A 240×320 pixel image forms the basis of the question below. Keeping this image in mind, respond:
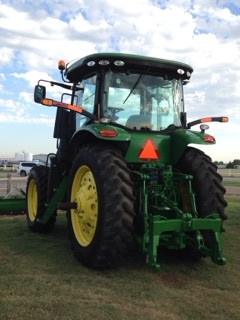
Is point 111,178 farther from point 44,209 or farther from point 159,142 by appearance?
point 44,209

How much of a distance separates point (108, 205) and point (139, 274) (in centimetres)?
90

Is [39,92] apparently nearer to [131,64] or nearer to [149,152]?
[131,64]

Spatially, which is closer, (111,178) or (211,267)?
(111,178)

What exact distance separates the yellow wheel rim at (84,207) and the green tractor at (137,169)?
13 mm

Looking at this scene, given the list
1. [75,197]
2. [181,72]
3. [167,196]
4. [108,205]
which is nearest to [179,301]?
[108,205]

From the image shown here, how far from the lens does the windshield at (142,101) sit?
5.57 m

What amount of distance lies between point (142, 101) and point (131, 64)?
559mm

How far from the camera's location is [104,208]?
465 centimetres

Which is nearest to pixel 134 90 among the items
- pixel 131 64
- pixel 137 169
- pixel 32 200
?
pixel 131 64

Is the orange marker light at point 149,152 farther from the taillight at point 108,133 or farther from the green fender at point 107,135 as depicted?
the taillight at point 108,133

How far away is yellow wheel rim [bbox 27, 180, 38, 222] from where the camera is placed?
7.63 metres

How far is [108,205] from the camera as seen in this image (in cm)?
463

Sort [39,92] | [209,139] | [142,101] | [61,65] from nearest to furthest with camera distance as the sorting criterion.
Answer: [209,139], [142,101], [39,92], [61,65]

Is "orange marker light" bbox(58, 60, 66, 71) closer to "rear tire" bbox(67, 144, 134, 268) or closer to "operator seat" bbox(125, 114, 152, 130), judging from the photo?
"operator seat" bbox(125, 114, 152, 130)
